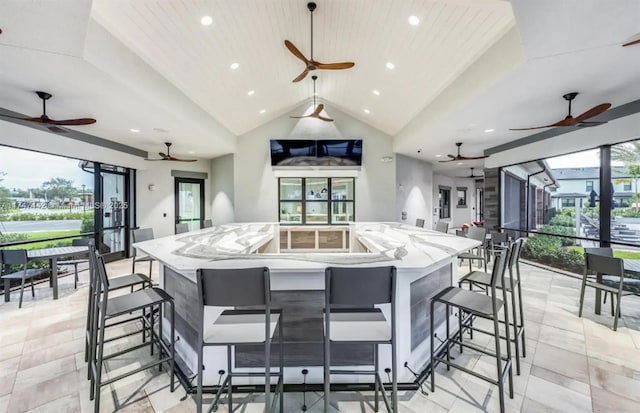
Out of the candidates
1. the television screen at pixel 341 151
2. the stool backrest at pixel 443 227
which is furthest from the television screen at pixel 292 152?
the stool backrest at pixel 443 227

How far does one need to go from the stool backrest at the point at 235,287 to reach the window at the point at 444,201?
460 inches

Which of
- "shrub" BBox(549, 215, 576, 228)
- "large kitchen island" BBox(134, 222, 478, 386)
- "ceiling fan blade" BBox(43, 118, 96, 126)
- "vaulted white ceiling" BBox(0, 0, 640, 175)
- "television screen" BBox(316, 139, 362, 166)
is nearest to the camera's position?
"large kitchen island" BBox(134, 222, 478, 386)

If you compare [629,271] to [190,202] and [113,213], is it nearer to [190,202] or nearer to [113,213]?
[190,202]

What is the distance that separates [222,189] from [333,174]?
10.2ft

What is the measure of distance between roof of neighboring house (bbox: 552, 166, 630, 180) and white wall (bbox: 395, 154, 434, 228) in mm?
3063

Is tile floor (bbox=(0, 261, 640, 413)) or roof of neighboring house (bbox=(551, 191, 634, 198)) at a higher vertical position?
roof of neighboring house (bbox=(551, 191, 634, 198))

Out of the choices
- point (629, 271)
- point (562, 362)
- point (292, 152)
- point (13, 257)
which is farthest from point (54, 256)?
point (629, 271)

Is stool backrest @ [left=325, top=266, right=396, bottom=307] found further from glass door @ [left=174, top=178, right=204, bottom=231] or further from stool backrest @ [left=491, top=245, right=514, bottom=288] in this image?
glass door @ [left=174, top=178, right=204, bottom=231]

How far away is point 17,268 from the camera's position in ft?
14.6

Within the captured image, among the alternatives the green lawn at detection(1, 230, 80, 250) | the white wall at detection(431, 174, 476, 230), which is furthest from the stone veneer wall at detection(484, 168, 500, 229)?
the green lawn at detection(1, 230, 80, 250)

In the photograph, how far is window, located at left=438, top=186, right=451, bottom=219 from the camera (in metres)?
12.1

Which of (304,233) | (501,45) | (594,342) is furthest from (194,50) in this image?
(594,342)

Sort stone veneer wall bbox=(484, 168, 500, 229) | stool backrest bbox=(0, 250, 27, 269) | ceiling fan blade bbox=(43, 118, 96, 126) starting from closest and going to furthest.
→ 1. ceiling fan blade bbox=(43, 118, 96, 126)
2. stool backrest bbox=(0, 250, 27, 269)
3. stone veneer wall bbox=(484, 168, 500, 229)

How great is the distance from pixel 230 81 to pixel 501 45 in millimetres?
3833
